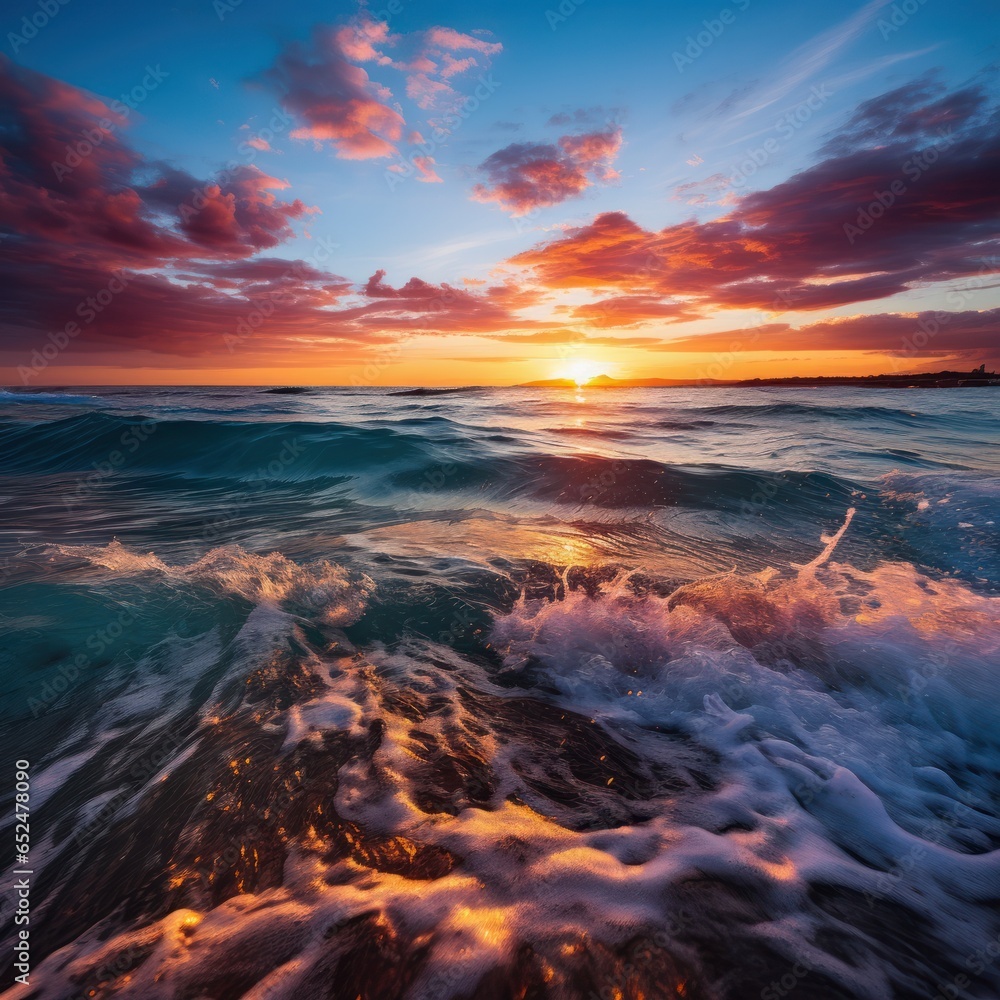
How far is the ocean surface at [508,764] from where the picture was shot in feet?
6.14

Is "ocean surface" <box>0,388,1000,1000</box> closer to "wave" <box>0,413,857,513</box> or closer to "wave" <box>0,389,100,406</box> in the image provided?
"wave" <box>0,413,857,513</box>

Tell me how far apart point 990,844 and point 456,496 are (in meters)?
9.29

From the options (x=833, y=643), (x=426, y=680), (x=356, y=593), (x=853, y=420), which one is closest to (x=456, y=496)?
(x=356, y=593)

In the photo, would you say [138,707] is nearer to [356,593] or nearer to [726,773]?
[356,593]

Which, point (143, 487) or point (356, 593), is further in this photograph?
point (143, 487)

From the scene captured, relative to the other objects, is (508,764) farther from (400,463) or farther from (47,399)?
(47,399)

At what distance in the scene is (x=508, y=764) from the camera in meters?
2.84

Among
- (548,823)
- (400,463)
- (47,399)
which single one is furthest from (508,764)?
(47,399)

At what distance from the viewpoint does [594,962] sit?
1.82 metres

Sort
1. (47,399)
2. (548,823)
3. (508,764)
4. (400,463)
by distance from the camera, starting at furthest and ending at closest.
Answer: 1. (47,399)
2. (400,463)
3. (508,764)
4. (548,823)

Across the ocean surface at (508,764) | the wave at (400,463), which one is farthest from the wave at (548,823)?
the wave at (400,463)

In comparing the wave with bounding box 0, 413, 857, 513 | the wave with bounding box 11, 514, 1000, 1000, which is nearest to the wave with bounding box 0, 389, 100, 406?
the wave with bounding box 0, 413, 857, 513

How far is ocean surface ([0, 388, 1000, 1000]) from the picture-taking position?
1870 millimetres

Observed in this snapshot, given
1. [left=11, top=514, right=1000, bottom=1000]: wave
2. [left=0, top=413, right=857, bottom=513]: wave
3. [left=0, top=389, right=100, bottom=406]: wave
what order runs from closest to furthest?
[left=11, top=514, right=1000, bottom=1000]: wave < [left=0, top=413, right=857, bottom=513]: wave < [left=0, top=389, right=100, bottom=406]: wave
